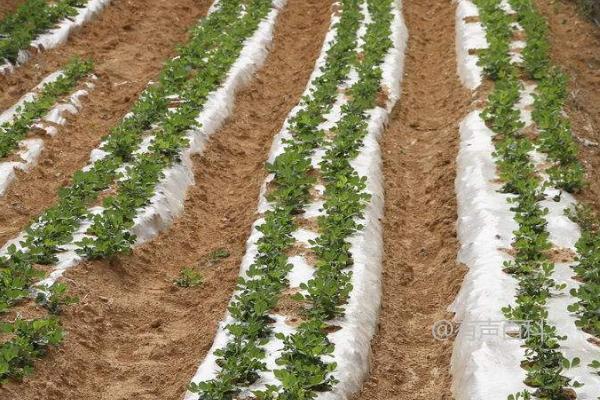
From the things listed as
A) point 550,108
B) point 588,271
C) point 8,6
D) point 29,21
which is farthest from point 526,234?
point 8,6

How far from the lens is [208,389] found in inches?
271

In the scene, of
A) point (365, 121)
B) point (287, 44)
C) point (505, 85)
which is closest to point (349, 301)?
point (365, 121)

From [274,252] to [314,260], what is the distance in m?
0.45

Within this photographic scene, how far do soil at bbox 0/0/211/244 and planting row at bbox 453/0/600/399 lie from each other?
217 inches

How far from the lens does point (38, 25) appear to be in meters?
16.3

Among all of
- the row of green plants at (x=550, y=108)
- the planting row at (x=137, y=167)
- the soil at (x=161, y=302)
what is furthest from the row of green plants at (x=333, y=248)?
the row of green plants at (x=550, y=108)

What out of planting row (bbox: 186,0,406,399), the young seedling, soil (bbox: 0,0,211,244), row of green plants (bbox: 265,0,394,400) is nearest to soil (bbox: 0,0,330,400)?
the young seedling

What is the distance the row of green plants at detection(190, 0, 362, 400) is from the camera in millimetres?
7152

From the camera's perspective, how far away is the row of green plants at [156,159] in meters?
9.34

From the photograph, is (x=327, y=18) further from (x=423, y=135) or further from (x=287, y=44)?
(x=423, y=135)

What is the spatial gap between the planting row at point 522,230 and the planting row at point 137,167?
151 inches

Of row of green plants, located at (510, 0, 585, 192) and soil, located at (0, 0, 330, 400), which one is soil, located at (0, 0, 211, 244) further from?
row of green plants, located at (510, 0, 585, 192)

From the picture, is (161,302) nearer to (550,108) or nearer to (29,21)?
(550,108)

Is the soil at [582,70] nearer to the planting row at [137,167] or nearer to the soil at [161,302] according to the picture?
the soil at [161,302]
